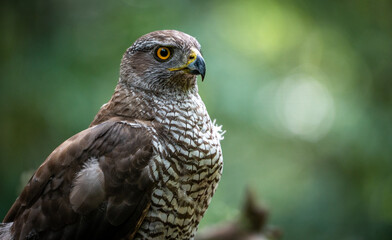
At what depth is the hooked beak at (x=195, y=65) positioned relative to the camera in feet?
7.73

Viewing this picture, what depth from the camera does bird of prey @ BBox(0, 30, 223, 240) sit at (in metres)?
2.15

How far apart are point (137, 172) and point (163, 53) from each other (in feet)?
2.15

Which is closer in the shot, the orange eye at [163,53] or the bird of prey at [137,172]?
the bird of prey at [137,172]

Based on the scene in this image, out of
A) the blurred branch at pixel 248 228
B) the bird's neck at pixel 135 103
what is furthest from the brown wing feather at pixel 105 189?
the blurred branch at pixel 248 228

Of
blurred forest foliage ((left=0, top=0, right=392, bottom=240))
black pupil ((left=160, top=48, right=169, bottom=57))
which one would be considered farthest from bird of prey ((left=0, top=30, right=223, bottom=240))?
blurred forest foliage ((left=0, top=0, right=392, bottom=240))

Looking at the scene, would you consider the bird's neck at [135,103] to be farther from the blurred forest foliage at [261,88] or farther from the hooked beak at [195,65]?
the blurred forest foliage at [261,88]

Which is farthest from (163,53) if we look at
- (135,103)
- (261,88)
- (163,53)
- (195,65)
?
(261,88)

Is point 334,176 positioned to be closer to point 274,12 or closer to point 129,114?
point 274,12

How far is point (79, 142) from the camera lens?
2.27 m

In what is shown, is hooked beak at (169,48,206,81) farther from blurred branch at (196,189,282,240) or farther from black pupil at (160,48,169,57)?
blurred branch at (196,189,282,240)

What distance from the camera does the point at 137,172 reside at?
84.4 inches

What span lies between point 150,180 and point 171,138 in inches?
9.1

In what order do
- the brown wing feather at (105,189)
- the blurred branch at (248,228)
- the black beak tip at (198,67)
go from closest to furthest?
the brown wing feather at (105,189), the black beak tip at (198,67), the blurred branch at (248,228)

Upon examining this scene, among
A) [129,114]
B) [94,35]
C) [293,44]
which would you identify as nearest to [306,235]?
[293,44]
